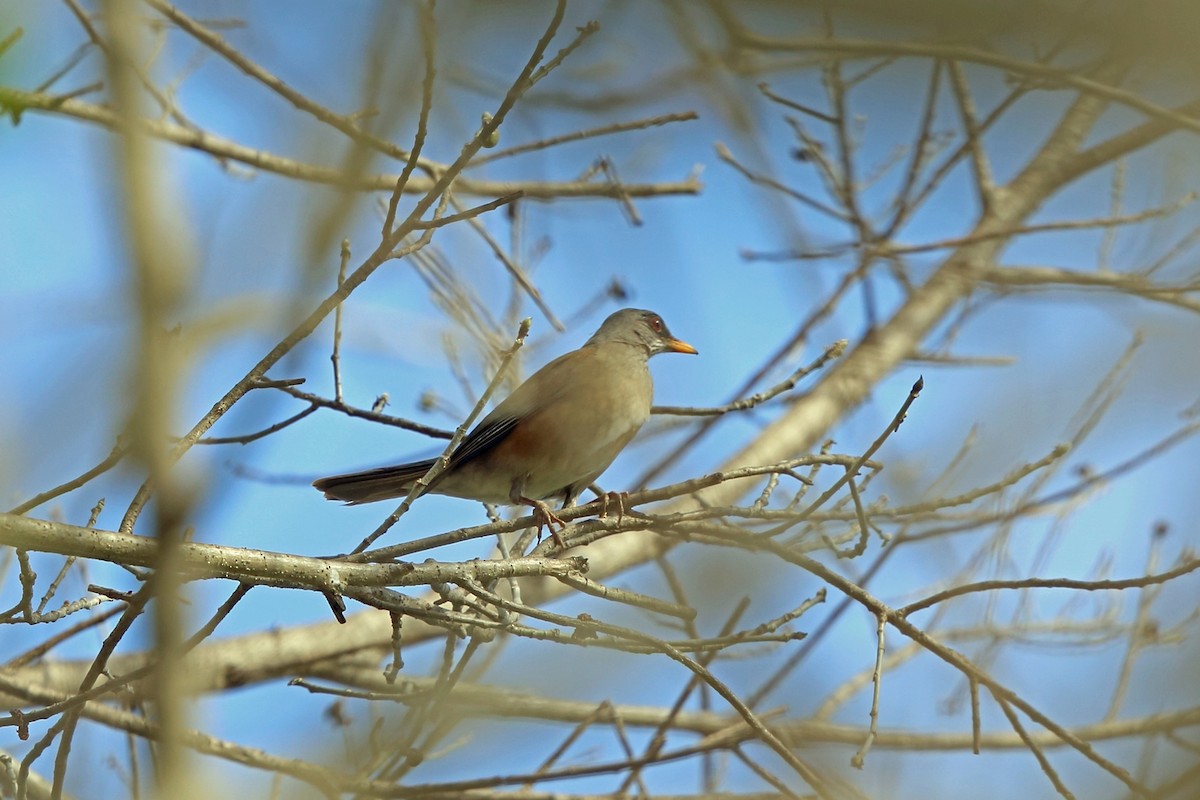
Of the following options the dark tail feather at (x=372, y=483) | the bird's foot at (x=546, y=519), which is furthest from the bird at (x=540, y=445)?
the bird's foot at (x=546, y=519)

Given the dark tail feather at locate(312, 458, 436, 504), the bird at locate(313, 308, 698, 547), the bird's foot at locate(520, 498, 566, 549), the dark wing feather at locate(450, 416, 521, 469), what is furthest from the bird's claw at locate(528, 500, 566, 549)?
the dark tail feather at locate(312, 458, 436, 504)

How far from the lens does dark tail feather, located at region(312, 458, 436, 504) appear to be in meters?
5.65

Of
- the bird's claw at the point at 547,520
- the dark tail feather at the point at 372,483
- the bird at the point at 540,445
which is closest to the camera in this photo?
the bird's claw at the point at 547,520

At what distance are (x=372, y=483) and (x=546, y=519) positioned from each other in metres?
1.49

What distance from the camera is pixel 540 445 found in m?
6.00

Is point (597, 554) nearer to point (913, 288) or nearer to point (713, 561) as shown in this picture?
point (713, 561)

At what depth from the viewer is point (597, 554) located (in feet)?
22.8

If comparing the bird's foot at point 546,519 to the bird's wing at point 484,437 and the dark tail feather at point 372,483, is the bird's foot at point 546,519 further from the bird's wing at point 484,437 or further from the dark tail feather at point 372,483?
the dark tail feather at point 372,483

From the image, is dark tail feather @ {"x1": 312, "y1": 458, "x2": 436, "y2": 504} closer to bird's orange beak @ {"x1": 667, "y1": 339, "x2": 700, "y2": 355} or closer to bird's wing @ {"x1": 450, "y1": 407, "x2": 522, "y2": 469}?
bird's wing @ {"x1": 450, "y1": 407, "x2": 522, "y2": 469}

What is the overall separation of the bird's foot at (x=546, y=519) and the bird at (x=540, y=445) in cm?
24

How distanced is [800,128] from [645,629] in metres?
3.19

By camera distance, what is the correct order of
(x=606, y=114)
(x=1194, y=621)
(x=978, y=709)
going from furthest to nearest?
(x=1194, y=621)
(x=606, y=114)
(x=978, y=709)

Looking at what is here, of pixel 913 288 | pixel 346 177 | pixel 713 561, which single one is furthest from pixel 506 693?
pixel 913 288

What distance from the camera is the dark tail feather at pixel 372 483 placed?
5.65 metres
